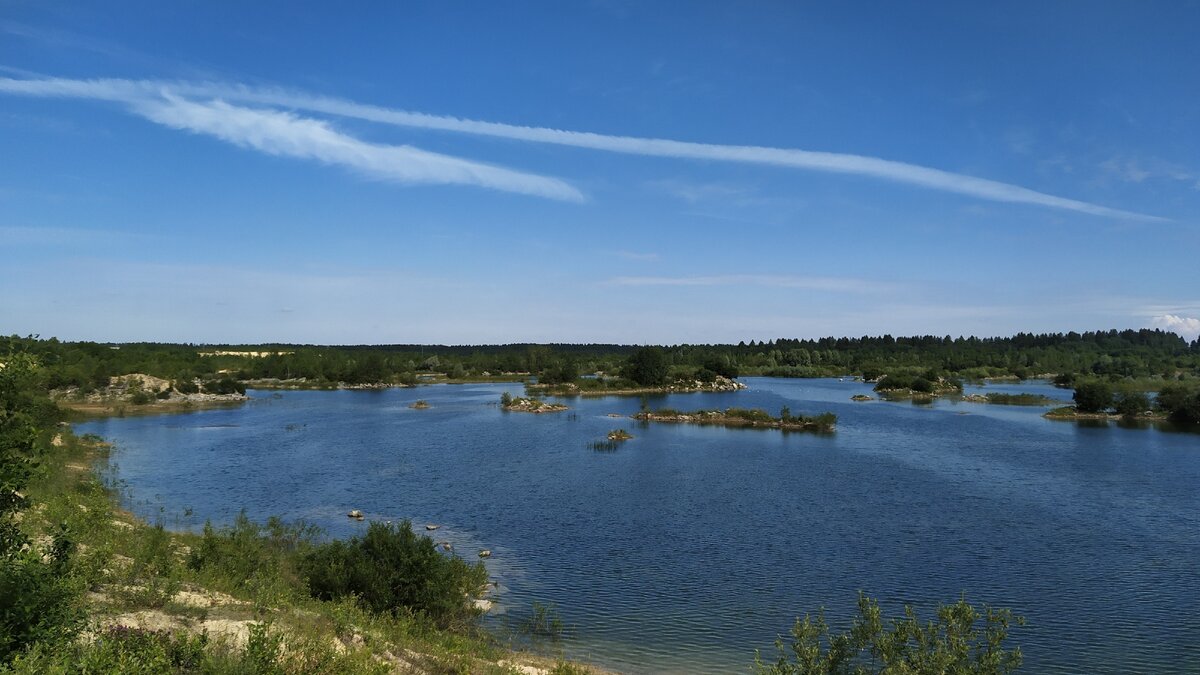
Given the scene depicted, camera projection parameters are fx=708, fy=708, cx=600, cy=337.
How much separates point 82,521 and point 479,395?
307ft

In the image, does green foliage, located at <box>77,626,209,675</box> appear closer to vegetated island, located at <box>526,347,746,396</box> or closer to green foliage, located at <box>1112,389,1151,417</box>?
green foliage, located at <box>1112,389,1151,417</box>

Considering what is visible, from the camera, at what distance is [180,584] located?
48.3ft

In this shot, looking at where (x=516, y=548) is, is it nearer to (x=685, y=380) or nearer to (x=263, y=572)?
(x=263, y=572)

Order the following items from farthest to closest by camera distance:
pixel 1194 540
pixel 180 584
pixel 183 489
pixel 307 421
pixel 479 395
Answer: pixel 479 395 < pixel 307 421 < pixel 183 489 < pixel 1194 540 < pixel 180 584

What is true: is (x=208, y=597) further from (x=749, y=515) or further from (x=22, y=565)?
(x=749, y=515)

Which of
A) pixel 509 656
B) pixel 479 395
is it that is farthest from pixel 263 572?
pixel 479 395

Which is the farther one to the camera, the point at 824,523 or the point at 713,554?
the point at 824,523

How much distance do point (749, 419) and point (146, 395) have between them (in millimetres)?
76240

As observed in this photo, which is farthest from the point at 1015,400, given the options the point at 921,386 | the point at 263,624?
the point at 263,624

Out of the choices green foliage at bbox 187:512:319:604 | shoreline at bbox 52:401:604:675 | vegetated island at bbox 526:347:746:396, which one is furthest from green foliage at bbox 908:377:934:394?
green foliage at bbox 187:512:319:604

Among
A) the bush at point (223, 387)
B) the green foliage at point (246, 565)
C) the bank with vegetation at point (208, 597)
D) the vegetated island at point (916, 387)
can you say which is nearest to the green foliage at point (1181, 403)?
the vegetated island at point (916, 387)

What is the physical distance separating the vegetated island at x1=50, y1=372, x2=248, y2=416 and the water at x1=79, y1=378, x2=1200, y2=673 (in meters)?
22.6

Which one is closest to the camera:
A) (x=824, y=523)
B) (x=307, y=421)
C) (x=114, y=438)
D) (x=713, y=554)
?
(x=713, y=554)

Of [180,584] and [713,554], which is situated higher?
[180,584]
